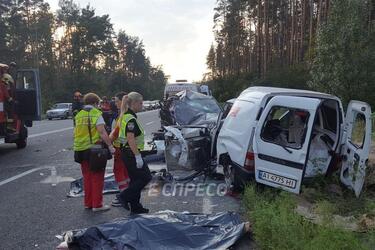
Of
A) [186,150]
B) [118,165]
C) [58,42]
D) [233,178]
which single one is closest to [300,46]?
[186,150]

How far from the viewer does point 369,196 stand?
285 inches

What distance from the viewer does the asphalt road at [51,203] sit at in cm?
596

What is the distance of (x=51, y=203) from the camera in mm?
7629

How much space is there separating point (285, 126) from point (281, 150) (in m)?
1.48

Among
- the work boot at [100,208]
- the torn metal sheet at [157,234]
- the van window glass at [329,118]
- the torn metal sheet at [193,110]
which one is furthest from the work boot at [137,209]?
the torn metal sheet at [193,110]

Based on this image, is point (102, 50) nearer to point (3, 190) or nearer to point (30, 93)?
point (30, 93)

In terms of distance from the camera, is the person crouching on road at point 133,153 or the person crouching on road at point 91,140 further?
the person crouching on road at point 91,140

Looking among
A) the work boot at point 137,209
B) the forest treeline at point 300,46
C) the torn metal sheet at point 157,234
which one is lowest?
the work boot at point 137,209

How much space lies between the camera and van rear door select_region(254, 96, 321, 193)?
6.86 meters

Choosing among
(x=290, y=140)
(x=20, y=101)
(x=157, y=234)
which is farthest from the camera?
(x=20, y=101)

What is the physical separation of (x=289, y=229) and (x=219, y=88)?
49.3m

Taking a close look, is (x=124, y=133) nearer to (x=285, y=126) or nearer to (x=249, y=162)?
(x=249, y=162)

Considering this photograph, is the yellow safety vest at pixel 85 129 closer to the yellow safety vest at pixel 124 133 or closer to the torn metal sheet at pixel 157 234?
the yellow safety vest at pixel 124 133

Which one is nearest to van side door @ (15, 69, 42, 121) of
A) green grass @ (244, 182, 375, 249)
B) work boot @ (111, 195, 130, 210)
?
work boot @ (111, 195, 130, 210)
